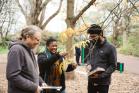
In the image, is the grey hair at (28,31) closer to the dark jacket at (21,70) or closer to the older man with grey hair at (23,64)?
the older man with grey hair at (23,64)

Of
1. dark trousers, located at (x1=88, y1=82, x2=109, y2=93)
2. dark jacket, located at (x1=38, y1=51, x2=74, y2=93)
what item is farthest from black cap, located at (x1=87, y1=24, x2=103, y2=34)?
dark trousers, located at (x1=88, y1=82, x2=109, y2=93)

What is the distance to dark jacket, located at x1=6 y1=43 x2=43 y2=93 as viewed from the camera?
5.11m

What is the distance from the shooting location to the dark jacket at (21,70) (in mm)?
5109

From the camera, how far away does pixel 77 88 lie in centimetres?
1406

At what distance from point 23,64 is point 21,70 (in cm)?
8

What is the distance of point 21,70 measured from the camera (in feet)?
17.1

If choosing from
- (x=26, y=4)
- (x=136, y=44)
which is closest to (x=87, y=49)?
(x=26, y=4)

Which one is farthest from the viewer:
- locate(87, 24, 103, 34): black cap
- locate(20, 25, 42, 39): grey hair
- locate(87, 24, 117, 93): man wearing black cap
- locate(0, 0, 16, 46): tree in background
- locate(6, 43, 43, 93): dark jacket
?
locate(0, 0, 16, 46): tree in background

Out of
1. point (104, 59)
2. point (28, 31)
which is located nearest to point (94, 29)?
point (104, 59)

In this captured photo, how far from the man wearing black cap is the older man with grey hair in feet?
6.56

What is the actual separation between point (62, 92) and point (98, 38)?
43.1 inches

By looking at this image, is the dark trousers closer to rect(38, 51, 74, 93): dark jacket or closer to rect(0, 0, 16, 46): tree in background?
rect(38, 51, 74, 93): dark jacket

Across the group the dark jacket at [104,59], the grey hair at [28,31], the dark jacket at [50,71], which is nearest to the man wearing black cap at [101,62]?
the dark jacket at [104,59]

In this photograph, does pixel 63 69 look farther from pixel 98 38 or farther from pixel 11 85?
pixel 11 85
